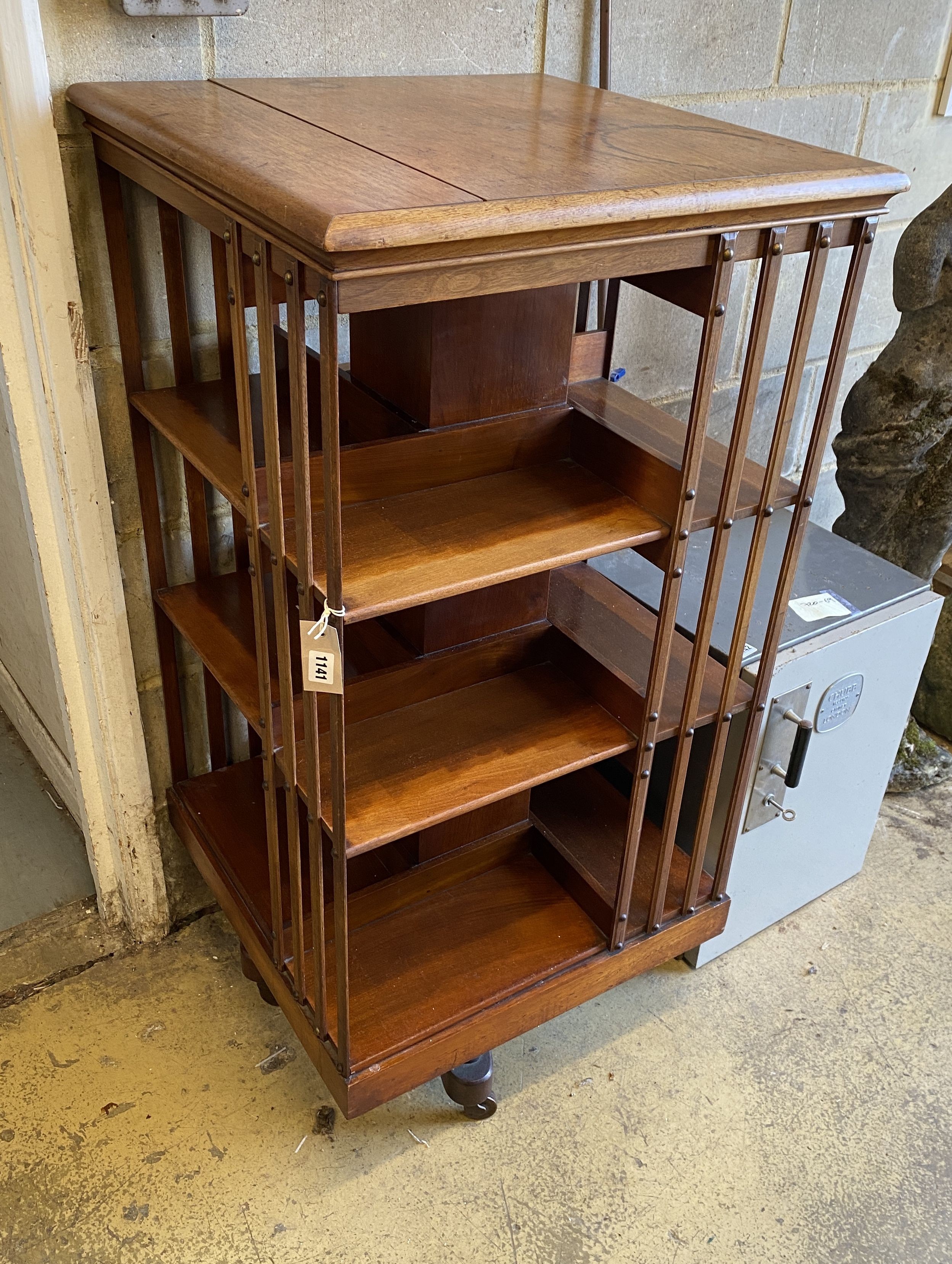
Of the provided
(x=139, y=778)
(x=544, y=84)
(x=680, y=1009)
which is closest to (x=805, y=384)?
(x=544, y=84)

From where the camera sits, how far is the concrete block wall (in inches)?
51.9

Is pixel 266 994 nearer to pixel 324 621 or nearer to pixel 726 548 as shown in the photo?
pixel 324 621

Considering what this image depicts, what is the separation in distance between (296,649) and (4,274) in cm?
59

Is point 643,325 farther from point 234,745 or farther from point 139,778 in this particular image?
point 139,778

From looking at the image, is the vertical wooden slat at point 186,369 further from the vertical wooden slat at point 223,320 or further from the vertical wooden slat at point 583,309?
the vertical wooden slat at point 583,309

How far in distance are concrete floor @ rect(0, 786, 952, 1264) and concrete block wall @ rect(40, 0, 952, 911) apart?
30cm

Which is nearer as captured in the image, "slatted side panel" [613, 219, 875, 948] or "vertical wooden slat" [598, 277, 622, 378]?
"slatted side panel" [613, 219, 875, 948]

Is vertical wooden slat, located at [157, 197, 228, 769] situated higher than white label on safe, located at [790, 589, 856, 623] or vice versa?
vertical wooden slat, located at [157, 197, 228, 769]

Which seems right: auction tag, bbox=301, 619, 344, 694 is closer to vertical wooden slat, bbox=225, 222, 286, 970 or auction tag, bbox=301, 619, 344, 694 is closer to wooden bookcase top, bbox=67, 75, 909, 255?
vertical wooden slat, bbox=225, 222, 286, 970

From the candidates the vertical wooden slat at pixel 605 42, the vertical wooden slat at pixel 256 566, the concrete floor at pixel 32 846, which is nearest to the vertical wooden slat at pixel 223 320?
the vertical wooden slat at pixel 256 566

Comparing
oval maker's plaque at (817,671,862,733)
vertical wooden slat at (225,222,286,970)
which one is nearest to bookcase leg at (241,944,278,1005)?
vertical wooden slat at (225,222,286,970)

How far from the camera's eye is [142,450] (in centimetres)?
150

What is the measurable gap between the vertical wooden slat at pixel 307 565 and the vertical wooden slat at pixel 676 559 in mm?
413

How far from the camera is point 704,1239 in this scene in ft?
4.85
